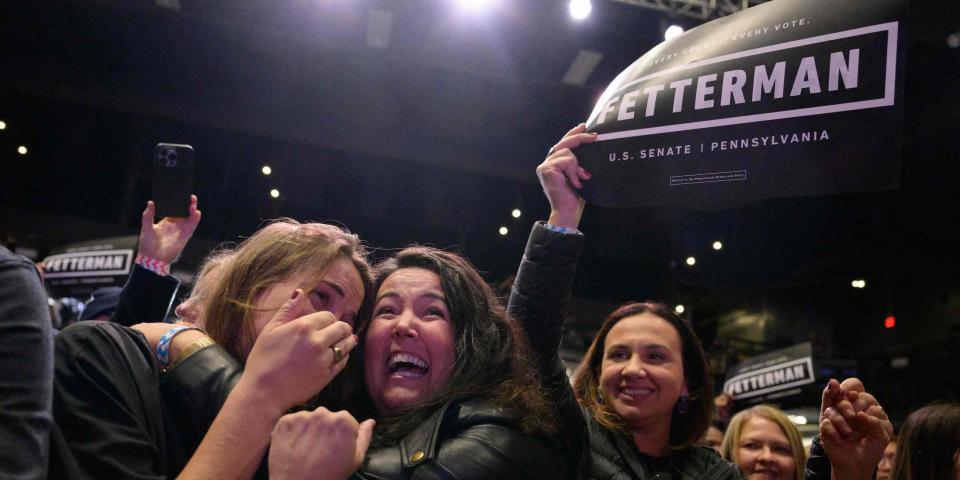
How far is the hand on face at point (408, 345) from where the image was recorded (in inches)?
57.9

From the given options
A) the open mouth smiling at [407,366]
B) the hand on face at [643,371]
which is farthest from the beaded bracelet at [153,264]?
the hand on face at [643,371]

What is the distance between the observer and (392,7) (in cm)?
589

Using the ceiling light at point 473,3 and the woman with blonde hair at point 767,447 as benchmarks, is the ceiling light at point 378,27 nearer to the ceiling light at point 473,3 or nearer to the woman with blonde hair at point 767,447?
the ceiling light at point 473,3

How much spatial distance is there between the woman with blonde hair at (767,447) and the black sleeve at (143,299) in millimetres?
2076

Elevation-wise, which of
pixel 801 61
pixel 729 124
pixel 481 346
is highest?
pixel 801 61

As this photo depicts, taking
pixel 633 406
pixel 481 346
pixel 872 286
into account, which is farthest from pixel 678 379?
pixel 872 286

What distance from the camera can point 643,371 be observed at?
6.51 feet

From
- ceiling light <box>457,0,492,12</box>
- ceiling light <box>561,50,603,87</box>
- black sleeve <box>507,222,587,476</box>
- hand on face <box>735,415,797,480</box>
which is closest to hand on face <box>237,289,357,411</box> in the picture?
black sleeve <box>507,222,587,476</box>

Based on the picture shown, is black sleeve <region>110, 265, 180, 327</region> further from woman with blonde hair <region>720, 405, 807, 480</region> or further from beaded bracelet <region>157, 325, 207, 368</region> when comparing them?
woman with blonde hair <region>720, 405, 807, 480</region>

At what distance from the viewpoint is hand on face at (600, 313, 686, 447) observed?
197 centimetres

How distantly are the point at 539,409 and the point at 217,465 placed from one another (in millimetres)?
571

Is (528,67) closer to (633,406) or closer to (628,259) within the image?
(628,259)

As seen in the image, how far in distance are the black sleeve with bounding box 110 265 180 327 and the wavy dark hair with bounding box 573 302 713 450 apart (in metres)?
1.16

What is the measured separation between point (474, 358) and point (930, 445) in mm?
1402
